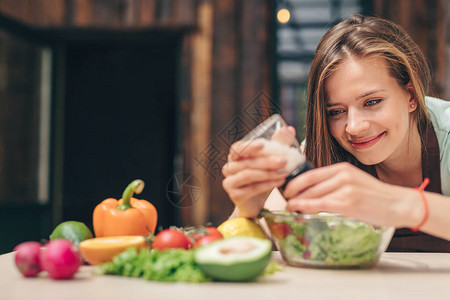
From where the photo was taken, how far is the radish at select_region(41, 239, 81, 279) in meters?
0.90

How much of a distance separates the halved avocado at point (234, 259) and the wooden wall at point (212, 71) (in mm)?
3301

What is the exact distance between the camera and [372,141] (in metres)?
1.58

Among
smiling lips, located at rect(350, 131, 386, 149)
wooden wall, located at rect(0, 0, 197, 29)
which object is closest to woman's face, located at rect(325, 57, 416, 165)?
smiling lips, located at rect(350, 131, 386, 149)

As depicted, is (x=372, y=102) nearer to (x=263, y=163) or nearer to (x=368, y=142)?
(x=368, y=142)

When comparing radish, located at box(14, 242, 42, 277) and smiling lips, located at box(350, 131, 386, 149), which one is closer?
radish, located at box(14, 242, 42, 277)

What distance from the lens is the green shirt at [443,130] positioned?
1.75m

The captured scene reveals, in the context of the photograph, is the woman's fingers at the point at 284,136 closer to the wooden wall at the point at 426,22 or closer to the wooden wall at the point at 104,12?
the wooden wall at the point at 426,22

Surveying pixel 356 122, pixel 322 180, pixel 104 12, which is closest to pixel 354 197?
pixel 322 180

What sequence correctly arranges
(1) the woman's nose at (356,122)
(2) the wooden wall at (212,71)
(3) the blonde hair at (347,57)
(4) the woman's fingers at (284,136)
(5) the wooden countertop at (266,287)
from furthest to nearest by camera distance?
(2) the wooden wall at (212,71) → (3) the blonde hair at (347,57) → (1) the woman's nose at (356,122) → (4) the woman's fingers at (284,136) → (5) the wooden countertop at (266,287)

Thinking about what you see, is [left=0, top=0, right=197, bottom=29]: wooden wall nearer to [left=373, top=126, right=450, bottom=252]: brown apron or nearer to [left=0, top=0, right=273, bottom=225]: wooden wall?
[left=0, top=0, right=273, bottom=225]: wooden wall

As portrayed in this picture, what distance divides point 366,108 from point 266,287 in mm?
857

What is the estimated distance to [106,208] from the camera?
1252 mm

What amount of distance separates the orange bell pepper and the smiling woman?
0.80 feet

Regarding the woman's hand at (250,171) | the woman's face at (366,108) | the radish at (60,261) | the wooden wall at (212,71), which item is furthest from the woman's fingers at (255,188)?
the wooden wall at (212,71)
